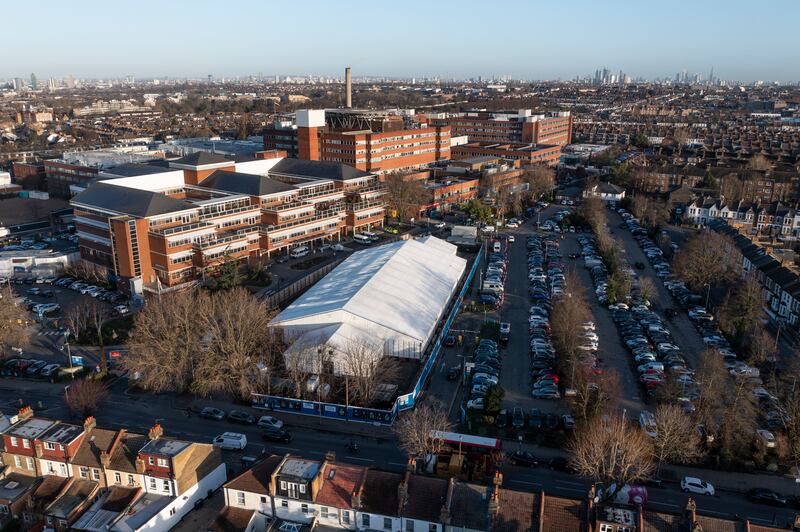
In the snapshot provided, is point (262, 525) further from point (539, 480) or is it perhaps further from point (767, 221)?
point (767, 221)

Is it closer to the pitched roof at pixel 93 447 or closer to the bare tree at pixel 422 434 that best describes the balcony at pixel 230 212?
the pitched roof at pixel 93 447

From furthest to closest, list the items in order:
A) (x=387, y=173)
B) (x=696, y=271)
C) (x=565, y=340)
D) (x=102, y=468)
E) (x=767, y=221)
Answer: (x=387, y=173) < (x=767, y=221) < (x=696, y=271) < (x=565, y=340) < (x=102, y=468)

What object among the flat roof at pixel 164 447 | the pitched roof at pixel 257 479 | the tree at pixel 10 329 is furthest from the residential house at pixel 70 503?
the tree at pixel 10 329

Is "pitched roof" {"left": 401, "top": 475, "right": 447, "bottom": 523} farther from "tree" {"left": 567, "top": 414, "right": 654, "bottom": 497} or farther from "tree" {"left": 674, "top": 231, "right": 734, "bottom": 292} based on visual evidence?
"tree" {"left": 674, "top": 231, "right": 734, "bottom": 292}

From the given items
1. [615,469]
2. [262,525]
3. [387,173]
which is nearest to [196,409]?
[262,525]

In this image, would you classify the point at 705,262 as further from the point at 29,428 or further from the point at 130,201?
the point at 29,428

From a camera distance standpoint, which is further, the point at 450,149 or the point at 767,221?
the point at 450,149

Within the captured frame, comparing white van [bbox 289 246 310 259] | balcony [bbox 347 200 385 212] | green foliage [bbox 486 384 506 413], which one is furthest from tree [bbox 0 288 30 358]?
balcony [bbox 347 200 385 212]
